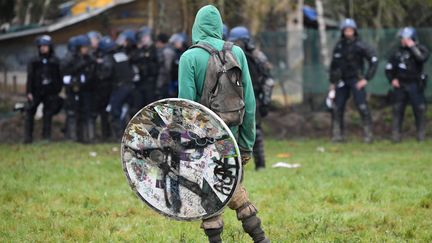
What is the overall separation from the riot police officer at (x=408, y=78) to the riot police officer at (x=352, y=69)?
57cm

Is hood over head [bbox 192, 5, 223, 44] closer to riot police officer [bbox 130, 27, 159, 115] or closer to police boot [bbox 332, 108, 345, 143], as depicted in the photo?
riot police officer [bbox 130, 27, 159, 115]

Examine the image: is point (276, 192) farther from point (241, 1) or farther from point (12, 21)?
point (12, 21)

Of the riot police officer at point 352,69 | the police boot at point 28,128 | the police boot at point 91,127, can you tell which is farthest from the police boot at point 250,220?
the police boot at point 91,127

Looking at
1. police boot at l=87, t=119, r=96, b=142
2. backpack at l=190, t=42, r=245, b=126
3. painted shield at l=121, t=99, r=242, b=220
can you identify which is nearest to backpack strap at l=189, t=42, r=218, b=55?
backpack at l=190, t=42, r=245, b=126

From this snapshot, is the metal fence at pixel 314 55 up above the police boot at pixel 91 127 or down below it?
above

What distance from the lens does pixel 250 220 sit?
728 cm

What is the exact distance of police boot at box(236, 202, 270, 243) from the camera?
7.23 metres

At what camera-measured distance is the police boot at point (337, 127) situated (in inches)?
738

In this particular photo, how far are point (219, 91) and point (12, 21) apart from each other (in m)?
27.5

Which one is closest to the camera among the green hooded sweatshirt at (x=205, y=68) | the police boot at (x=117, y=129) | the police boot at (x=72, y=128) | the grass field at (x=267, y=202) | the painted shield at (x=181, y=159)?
the painted shield at (x=181, y=159)

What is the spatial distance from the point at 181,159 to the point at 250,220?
828 mm

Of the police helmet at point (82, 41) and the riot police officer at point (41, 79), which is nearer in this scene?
the riot police officer at point (41, 79)

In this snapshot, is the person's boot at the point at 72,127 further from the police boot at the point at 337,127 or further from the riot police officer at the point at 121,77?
the police boot at the point at 337,127

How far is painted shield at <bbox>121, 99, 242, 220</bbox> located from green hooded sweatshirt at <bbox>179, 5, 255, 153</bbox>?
1.15 ft
